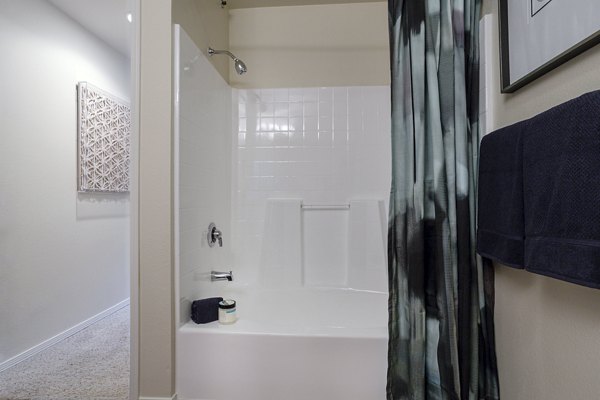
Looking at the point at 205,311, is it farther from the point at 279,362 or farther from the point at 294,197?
the point at 294,197

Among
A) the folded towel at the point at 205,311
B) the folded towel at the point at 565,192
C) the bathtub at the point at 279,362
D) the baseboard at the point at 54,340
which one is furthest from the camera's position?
the baseboard at the point at 54,340

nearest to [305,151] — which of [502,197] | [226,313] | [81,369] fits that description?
[226,313]

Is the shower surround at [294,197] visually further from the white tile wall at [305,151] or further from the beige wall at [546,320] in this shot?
the beige wall at [546,320]

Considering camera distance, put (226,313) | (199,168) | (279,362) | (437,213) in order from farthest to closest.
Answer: (199,168) → (226,313) → (279,362) → (437,213)

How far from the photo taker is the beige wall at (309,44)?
7.31 ft

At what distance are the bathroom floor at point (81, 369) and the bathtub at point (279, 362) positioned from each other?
1.20 ft

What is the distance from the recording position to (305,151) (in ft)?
7.31

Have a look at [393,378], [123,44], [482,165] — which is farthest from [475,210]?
[123,44]

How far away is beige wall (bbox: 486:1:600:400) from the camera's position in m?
0.69

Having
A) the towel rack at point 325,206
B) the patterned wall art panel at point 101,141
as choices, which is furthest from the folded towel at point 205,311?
the towel rack at point 325,206

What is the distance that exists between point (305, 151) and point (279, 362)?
144 centimetres

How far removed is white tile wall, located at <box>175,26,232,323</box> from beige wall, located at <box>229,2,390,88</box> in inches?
14.9

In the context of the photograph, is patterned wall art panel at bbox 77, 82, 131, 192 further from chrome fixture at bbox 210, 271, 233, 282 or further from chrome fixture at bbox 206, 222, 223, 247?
chrome fixture at bbox 210, 271, 233, 282

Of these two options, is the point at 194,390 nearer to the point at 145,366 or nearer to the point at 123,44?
the point at 145,366
